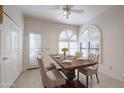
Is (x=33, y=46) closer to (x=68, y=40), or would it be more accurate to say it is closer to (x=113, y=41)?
(x=68, y=40)

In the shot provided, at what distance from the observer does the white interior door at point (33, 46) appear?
5.08 meters

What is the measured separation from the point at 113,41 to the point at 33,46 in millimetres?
3671

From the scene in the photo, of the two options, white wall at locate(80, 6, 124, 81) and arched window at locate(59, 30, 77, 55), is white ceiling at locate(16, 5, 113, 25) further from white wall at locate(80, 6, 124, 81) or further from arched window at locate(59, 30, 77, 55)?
arched window at locate(59, 30, 77, 55)

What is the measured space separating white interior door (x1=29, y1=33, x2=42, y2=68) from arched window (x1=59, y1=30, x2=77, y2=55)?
134cm

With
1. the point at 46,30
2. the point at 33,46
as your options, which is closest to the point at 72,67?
the point at 33,46

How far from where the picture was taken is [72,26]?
6285mm

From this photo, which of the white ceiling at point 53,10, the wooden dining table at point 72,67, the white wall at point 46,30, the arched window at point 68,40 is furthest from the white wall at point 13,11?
the arched window at point 68,40

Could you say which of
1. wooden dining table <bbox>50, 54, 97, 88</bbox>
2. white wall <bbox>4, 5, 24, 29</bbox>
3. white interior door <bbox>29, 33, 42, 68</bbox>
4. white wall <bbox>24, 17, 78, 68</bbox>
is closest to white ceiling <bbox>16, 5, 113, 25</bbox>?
white wall <bbox>4, 5, 24, 29</bbox>

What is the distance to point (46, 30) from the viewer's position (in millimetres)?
5496

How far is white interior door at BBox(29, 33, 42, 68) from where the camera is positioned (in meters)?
5.08
